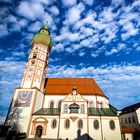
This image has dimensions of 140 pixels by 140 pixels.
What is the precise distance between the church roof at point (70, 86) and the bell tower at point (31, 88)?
372cm

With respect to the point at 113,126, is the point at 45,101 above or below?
above

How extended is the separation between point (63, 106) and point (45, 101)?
6.28 meters

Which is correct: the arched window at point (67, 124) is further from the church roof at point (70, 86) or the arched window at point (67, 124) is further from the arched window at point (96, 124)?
the church roof at point (70, 86)

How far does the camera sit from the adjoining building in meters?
27.3

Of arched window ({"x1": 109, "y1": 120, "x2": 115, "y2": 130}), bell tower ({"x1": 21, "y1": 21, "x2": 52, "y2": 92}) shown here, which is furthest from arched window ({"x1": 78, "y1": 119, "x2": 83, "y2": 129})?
bell tower ({"x1": 21, "y1": 21, "x2": 52, "y2": 92})

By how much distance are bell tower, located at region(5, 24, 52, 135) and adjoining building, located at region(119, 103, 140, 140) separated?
20.6m

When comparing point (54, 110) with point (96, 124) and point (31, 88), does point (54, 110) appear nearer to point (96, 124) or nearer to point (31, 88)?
point (31, 88)

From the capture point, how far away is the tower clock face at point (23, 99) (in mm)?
29859

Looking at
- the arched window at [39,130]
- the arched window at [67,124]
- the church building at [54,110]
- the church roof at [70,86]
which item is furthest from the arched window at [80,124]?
the arched window at [39,130]

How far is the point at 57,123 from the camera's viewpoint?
1117 inches

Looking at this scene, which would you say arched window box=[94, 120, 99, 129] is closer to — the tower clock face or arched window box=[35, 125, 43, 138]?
arched window box=[35, 125, 43, 138]

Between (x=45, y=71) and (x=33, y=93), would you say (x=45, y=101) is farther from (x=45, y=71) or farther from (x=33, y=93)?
(x=45, y=71)

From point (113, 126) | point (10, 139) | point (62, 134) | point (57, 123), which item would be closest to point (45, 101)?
point (57, 123)

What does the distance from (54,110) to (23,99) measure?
778cm
